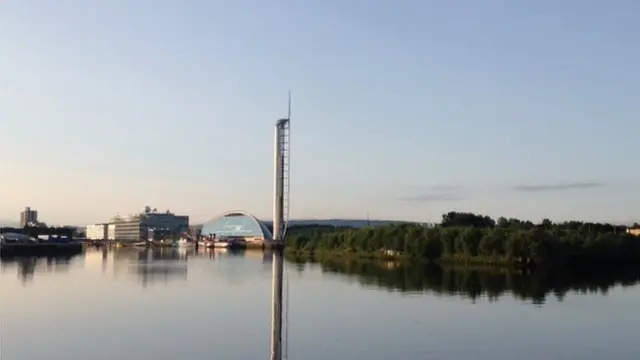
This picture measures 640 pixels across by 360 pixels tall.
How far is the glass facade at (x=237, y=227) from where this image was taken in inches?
3364

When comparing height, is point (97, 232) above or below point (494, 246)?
above

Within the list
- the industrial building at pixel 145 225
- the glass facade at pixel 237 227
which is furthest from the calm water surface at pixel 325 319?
the industrial building at pixel 145 225

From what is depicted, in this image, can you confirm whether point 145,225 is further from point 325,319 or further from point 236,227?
point 325,319

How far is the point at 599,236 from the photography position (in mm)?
35312

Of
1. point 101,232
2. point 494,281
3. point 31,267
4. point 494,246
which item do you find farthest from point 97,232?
point 494,281

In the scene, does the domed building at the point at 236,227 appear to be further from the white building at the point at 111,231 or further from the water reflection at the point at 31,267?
the water reflection at the point at 31,267

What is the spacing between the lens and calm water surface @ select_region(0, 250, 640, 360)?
400 inches

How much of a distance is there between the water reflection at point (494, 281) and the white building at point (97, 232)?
81.6 meters

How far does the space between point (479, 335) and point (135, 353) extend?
523 cm

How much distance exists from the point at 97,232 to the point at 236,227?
91.2 feet

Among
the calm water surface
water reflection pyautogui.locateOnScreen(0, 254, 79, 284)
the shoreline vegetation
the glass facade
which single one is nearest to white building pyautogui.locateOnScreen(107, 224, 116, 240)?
the glass facade

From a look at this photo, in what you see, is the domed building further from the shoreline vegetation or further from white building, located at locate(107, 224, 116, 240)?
the shoreline vegetation

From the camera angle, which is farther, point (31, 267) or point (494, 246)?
point (494, 246)

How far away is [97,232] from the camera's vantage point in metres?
108
